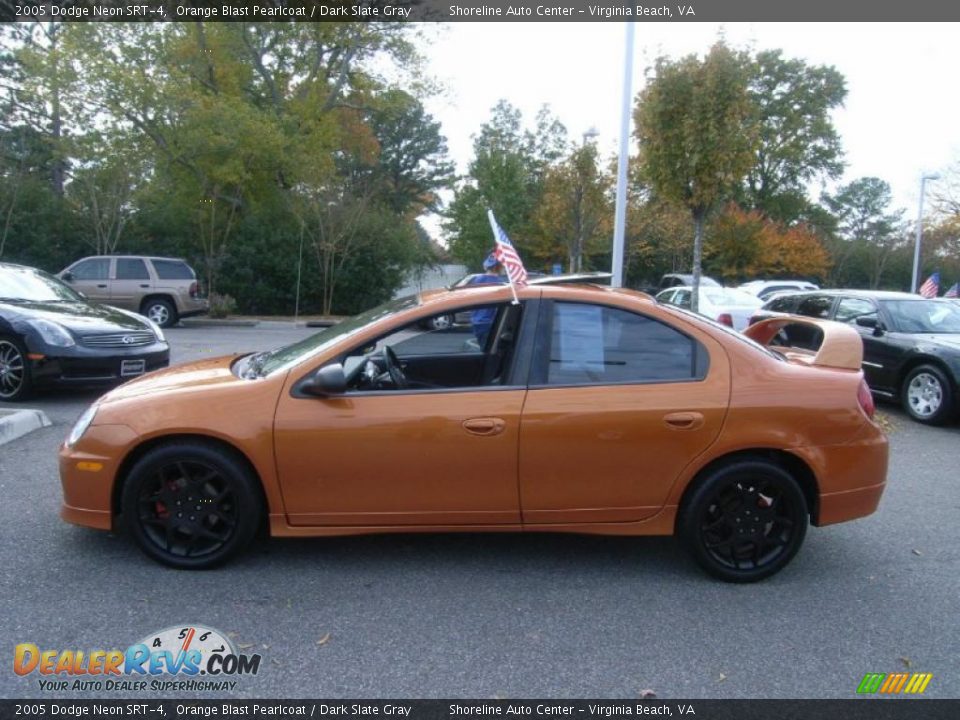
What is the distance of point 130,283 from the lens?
680 inches

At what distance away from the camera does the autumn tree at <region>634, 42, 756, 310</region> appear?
987 cm

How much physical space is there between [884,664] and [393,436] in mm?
2394

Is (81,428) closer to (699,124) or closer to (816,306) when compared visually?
(699,124)

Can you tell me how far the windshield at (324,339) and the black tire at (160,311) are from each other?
1497 cm

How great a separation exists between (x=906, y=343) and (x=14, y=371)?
9845 millimetres

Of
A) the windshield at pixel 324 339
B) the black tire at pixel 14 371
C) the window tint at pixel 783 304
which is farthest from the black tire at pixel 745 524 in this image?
the window tint at pixel 783 304

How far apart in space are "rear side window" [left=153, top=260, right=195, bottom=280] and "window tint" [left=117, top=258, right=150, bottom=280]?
0.29 m

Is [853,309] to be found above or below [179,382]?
above

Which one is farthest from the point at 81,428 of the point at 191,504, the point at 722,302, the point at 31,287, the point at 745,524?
the point at 722,302

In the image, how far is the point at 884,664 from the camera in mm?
2984

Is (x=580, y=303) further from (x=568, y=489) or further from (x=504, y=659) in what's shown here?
(x=504, y=659)

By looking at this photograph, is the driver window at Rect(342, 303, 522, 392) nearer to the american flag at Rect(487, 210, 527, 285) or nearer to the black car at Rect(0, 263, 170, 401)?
the american flag at Rect(487, 210, 527, 285)

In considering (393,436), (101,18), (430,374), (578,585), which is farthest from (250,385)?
(101,18)

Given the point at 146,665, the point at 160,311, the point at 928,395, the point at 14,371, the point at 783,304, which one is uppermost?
the point at 783,304
